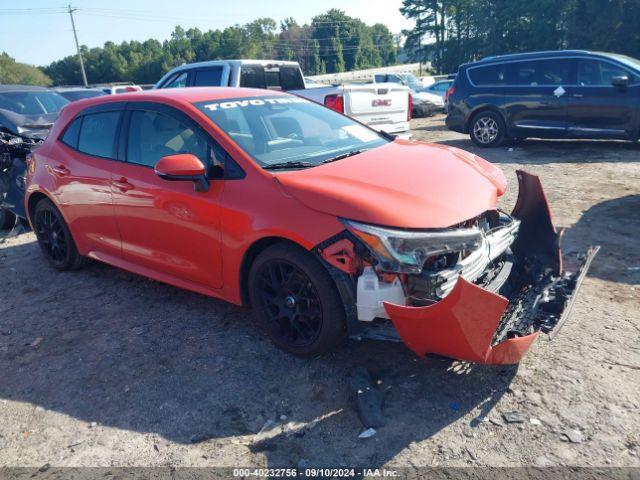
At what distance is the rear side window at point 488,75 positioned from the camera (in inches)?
430

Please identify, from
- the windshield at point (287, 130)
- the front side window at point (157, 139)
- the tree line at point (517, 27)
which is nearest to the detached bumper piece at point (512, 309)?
the windshield at point (287, 130)

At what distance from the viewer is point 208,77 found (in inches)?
362

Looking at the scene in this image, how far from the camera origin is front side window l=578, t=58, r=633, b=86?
9.57 m

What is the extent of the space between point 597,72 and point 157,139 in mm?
8942

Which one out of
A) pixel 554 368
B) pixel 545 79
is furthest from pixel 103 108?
pixel 545 79

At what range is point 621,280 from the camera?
14.2 feet

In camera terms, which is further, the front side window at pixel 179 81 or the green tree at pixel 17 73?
the green tree at pixel 17 73

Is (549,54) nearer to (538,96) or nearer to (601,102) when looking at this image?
(538,96)

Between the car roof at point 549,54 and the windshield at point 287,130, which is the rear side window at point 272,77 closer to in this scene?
the car roof at point 549,54

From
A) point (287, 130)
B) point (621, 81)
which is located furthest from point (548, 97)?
point (287, 130)

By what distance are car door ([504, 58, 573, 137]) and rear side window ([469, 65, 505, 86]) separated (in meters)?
0.14

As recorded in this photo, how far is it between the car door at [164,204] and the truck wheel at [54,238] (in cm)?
106

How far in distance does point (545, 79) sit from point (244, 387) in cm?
953

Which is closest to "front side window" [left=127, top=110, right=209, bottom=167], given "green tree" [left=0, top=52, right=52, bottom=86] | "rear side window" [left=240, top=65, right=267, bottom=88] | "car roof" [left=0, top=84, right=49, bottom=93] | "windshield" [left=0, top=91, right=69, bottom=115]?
"rear side window" [left=240, top=65, right=267, bottom=88]
